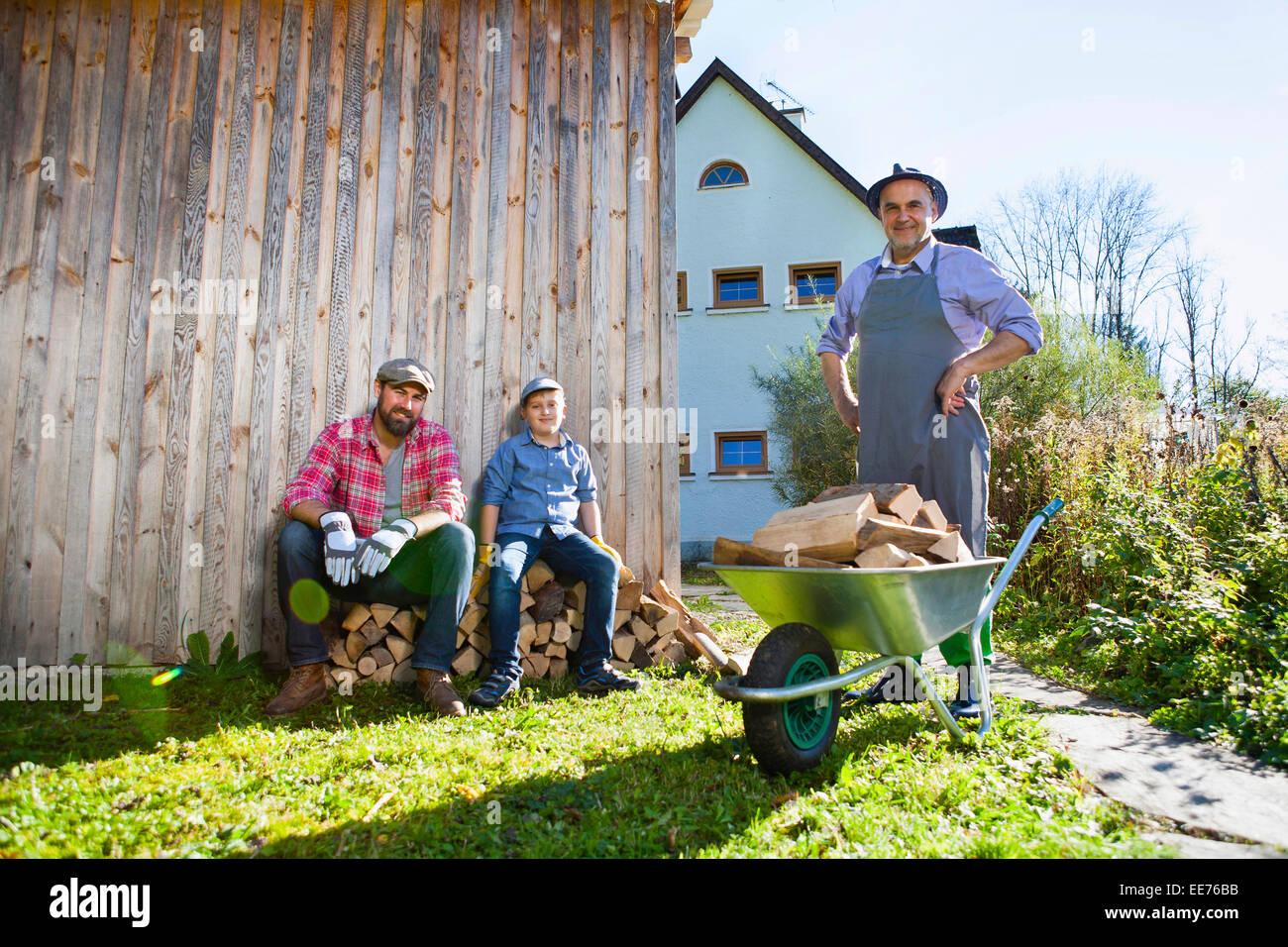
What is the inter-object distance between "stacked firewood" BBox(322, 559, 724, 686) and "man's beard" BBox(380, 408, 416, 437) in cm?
71

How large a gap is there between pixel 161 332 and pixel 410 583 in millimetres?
1628

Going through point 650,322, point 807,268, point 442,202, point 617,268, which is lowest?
point 650,322

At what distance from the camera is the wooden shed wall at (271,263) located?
10.8ft

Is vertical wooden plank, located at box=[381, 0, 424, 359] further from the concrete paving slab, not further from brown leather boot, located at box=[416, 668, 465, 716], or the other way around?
the concrete paving slab

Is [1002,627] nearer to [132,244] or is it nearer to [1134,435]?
[1134,435]

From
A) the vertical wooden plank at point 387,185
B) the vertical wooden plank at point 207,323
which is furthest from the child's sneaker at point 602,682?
the vertical wooden plank at point 387,185

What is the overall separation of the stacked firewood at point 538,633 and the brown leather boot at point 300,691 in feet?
0.45

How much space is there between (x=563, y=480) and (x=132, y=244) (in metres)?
2.16

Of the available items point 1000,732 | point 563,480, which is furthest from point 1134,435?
point 563,480

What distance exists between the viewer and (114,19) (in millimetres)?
3541

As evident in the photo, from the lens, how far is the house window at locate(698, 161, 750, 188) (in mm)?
12047

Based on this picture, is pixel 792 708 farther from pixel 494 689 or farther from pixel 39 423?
pixel 39 423

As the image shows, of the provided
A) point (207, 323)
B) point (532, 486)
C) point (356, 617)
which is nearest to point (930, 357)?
point (532, 486)

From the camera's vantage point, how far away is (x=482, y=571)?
3230 mm
